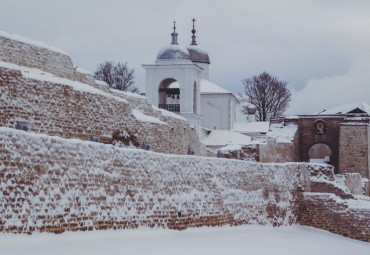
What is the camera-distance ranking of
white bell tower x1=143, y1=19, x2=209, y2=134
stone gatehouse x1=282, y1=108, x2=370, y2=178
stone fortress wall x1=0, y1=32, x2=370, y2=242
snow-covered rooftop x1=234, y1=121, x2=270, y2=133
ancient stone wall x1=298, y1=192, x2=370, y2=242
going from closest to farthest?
stone fortress wall x1=0, y1=32, x2=370, y2=242 → ancient stone wall x1=298, y1=192, x2=370, y2=242 → stone gatehouse x1=282, y1=108, x2=370, y2=178 → white bell tower x1=143, y1=19, x2=209, y2=134 → snow-covered rooftop x1=234, y1=121, x2=270, y2=133

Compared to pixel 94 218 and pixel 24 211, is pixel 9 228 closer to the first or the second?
pixel 24 211

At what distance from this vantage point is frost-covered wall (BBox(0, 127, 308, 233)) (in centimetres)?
1077

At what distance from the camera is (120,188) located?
12922 millimetres

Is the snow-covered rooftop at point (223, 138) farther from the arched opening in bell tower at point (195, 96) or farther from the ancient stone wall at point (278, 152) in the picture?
the ancient stone wall at point (278, 152)

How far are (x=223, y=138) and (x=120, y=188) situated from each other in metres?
36.1

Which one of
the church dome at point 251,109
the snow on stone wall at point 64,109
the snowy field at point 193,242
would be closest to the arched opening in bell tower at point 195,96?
the church dome at point 251,109

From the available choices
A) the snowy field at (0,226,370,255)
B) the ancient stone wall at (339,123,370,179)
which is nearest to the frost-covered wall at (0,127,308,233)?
the snowy field at (0,226,370,255)

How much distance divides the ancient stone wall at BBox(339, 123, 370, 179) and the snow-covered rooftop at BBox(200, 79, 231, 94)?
819 inches

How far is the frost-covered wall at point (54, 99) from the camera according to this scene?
50.9 ft

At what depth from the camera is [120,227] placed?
12828mm

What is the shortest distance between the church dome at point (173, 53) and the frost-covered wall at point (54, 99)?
87.9 ft

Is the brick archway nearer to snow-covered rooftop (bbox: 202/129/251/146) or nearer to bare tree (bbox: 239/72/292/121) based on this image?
snow-covered rooftop (bbox: 202/129/251/146)

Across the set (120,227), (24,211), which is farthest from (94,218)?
(24,211)

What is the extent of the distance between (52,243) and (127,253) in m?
1.24
